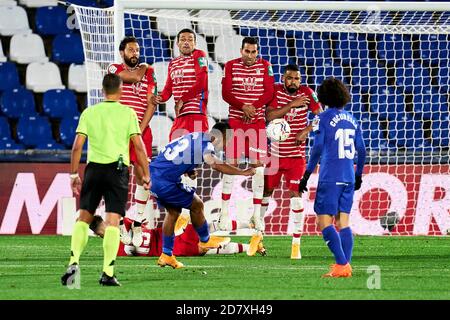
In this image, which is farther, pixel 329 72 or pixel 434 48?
pixel 434 48

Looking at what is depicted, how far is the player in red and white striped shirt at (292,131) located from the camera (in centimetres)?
1202

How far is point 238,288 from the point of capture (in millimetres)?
8227

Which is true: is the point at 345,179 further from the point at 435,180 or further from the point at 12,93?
the point at 12,93

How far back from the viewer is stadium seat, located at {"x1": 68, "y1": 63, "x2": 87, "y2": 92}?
17312mm

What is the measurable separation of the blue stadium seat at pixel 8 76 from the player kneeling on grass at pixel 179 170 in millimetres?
7274

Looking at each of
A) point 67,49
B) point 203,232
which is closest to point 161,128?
point 67,49

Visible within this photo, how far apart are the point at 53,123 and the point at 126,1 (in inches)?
180

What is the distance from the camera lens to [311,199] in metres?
15.0

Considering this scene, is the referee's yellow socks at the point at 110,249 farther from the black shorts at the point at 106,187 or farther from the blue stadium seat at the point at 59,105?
the blue stadium seat at the point at 59,105

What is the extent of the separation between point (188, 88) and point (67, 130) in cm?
484

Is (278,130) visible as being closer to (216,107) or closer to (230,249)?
(230,249)

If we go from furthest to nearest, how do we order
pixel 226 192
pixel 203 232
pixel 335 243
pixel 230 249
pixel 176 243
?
pixel 226 192, pixel 230 249, pixel 176 243, pixel 203 232, pixel 335 243

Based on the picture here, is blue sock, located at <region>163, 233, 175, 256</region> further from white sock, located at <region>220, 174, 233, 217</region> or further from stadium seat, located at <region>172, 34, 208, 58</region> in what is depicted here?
stadium seat, located at <region>172, 34, 208, 58</region>

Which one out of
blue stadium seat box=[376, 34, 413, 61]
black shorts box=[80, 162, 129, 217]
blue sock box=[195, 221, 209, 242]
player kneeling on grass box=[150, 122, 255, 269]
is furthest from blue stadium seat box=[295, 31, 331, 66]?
black shorts box=[80, 162, 129, 217]
